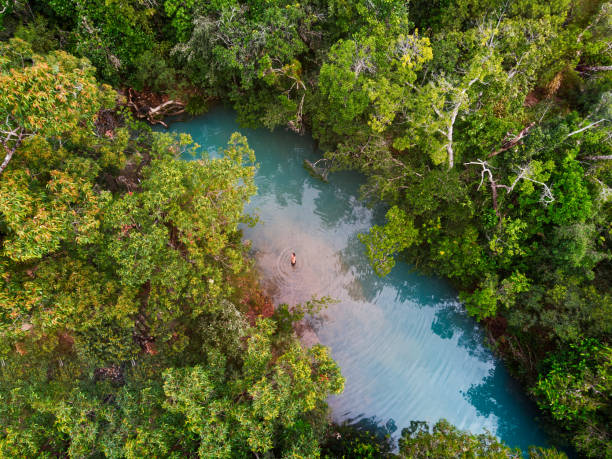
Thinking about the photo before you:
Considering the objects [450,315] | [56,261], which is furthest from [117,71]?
[450,315]

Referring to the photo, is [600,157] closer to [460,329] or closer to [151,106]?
[460,329]

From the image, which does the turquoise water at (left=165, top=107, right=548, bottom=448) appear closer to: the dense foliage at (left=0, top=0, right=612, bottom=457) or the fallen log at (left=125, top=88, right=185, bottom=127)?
the dense foliage at (left=0, top=0, right=612, bottom=457)

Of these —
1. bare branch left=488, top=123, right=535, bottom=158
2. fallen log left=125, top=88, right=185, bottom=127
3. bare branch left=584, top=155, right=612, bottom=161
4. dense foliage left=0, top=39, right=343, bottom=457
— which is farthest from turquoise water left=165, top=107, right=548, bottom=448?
bare branch left=584, top=155, right=612, bottom=161

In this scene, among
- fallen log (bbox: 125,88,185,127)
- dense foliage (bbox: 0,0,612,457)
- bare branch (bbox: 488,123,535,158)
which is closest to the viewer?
dense foliage (bbox: 0,0,612,457)

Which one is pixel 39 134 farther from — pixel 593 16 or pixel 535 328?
pixel 593 16

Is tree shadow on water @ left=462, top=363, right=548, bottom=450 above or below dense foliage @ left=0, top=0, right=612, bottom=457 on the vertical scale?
below

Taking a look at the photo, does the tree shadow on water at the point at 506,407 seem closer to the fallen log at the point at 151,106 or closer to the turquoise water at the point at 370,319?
the turquoise water at the point at 370,319
